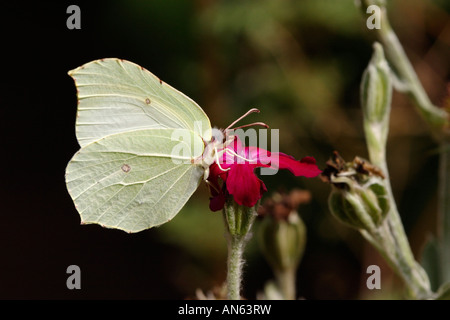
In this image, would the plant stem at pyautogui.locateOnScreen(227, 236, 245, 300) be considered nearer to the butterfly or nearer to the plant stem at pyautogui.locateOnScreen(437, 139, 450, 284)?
the butterfly

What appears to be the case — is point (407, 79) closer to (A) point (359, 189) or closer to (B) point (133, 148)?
(A) point (359, 189)

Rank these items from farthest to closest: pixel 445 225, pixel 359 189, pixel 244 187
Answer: pixel 445 225 → pixel 359 189 → pixel 244 187

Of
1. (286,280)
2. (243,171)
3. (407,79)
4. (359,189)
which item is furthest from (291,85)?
(243,171)

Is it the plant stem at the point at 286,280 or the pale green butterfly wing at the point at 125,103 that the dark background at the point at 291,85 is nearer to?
the plant stem at the point at 286,280

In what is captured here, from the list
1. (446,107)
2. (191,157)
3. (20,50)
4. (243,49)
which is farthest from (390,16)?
(20,50)

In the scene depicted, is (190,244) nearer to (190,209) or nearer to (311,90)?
(190,209)
